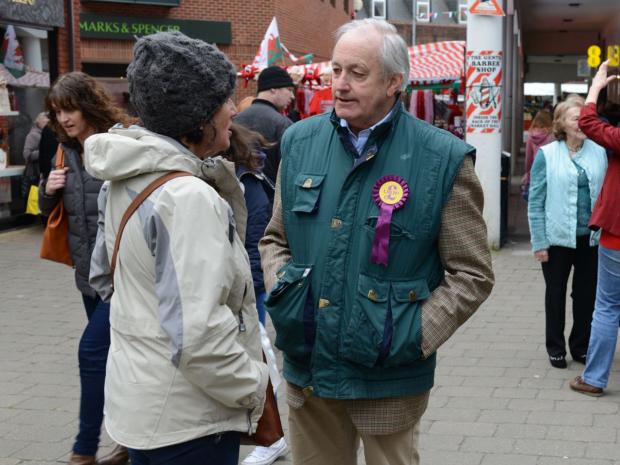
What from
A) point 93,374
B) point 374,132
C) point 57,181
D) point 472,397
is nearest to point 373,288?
point 374,132

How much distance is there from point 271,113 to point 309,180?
11.6 feet

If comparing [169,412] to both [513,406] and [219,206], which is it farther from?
[513,406]

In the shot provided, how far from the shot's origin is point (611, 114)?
6.76 m

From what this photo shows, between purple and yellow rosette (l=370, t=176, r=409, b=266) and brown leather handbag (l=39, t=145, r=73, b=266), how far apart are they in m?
2.22

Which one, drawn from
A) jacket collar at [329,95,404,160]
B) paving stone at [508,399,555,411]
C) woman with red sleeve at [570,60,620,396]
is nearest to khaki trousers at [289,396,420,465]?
jacket collar at [329,95,404,160]

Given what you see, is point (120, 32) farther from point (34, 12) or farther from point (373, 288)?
point (373, 288)

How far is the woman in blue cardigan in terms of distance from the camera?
21.0 ft

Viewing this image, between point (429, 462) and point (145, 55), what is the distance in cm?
292

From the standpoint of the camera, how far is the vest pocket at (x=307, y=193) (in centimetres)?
312

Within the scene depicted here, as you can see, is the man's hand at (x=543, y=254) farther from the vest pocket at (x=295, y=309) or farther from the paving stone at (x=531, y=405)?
the vest pocket at (x=295, y=309)

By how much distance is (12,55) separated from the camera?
13.9 m

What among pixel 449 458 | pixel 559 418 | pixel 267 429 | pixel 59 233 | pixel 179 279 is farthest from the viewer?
pixel 559 418

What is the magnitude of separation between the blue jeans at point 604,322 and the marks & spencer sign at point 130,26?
1885 cm

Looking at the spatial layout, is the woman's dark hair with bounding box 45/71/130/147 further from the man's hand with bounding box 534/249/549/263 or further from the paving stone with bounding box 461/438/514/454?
the man's hand with bounding box 534/249/549/263
